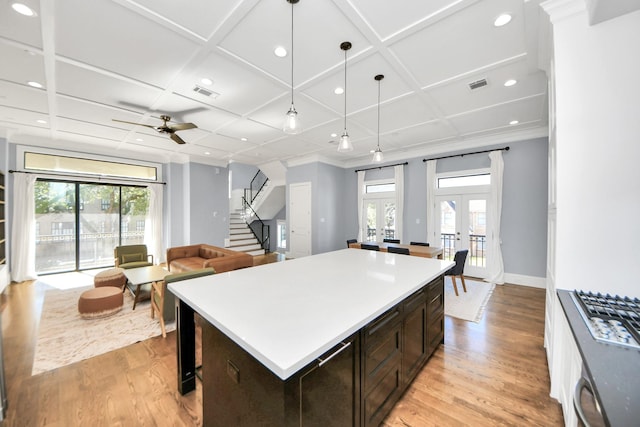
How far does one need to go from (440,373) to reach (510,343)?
1168mm

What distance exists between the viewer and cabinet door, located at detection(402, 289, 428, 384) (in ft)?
6.19

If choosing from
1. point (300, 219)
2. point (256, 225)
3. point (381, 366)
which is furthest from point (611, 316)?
point (256, 225)

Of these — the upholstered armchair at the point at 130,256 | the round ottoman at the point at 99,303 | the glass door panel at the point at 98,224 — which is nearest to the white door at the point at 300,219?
the upholstered armchair at the point at 130,256

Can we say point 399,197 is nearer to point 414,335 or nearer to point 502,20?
point 502,20

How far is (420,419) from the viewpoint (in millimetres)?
1732

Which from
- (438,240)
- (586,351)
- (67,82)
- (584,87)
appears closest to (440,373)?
(586,351)

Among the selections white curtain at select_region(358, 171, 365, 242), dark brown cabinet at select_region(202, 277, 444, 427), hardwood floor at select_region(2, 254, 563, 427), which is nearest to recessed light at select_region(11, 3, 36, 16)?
dark brown cabinet at select_region(202, 277, 444, 427)

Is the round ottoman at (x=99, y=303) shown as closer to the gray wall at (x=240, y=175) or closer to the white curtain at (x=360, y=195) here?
the white curtain at (x=360, y=195)

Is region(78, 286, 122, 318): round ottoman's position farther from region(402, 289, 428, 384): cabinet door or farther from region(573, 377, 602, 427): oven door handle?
region(573, 377, 602, 427): oven door handle

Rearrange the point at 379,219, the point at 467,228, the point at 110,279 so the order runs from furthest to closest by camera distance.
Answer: the point at 379,219, the point at 467,228, the point at 110,279

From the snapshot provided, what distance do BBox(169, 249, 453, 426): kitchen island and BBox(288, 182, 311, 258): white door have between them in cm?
495

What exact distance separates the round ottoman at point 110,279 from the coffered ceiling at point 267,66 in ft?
9.04

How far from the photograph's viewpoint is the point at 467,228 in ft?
17.9

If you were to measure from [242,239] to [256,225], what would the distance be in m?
1.29
